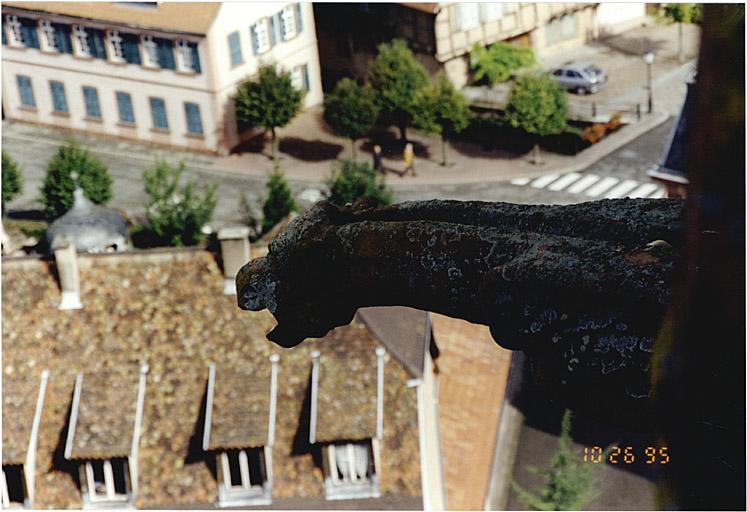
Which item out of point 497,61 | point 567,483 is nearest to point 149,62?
point 497,61

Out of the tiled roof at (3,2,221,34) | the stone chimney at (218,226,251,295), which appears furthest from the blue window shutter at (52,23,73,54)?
the stone chimney at (218,226,251,295)

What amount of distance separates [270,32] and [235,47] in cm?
330

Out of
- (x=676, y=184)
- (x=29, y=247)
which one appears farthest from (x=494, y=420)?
(x=29, y=247)

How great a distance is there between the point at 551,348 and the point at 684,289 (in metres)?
1.04

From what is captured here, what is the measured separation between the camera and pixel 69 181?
243 ft

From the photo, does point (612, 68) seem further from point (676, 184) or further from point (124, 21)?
point (676, 184)

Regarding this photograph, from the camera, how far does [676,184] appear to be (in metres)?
54.0

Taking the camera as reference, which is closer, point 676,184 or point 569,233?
point 569,233

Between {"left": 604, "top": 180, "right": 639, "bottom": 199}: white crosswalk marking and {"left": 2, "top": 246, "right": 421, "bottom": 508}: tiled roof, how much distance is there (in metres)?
38.3

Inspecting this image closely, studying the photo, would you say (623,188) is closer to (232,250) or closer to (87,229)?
(87,229)

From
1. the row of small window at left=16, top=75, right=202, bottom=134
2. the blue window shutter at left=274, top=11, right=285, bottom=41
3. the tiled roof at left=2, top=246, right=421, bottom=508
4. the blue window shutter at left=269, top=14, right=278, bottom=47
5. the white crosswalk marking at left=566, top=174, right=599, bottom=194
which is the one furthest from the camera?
the blue window shutter at left=274, top=11, right=285, bottom=41

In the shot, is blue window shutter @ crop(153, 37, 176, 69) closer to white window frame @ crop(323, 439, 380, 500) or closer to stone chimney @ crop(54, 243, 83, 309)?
stone chimney @ crop(54, 243, 83, 309)

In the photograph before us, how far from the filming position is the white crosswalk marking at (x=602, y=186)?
77.2 meters

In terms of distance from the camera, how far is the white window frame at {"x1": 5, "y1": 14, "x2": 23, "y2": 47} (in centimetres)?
9281
